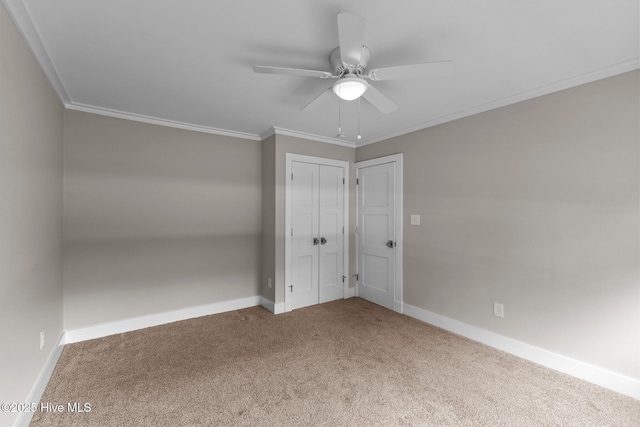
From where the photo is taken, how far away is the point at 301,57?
6.29 ft

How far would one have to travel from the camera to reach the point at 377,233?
3.93 metres

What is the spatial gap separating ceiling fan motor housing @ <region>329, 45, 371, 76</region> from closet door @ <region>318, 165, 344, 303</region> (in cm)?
217

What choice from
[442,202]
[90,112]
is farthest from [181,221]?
[442,202]

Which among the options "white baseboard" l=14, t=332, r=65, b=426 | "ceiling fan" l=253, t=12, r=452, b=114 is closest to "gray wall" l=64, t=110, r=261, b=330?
"white baseboard" l=14, t=332, r=65, b=426

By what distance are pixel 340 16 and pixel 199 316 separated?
3.47 m

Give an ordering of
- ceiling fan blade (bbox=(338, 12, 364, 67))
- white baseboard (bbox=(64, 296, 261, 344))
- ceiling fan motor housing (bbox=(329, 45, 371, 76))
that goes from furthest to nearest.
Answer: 1. white baseboard (bbox=(64, 296, 261, 344))
2. ceiling fan motor housing (bbox=(329, 45, 371, 76))
3. ceiling fan blade (bbox=(338, 12, 364, 67))

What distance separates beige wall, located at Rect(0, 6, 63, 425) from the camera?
4.73 ft

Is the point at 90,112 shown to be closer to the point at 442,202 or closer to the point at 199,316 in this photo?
the point at 199,316

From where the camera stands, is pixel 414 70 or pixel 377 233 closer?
pixel 414 70

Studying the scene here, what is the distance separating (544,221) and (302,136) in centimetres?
280

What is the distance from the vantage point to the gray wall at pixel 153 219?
283 centimetres

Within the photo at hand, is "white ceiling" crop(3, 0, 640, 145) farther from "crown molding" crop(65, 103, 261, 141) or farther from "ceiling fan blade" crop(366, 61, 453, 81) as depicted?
"ceiling fan blade" crop(366, 61, 453, 81)

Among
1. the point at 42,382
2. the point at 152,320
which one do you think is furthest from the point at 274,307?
the point at 42,382

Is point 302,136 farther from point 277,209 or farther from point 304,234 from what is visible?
point 304,234
